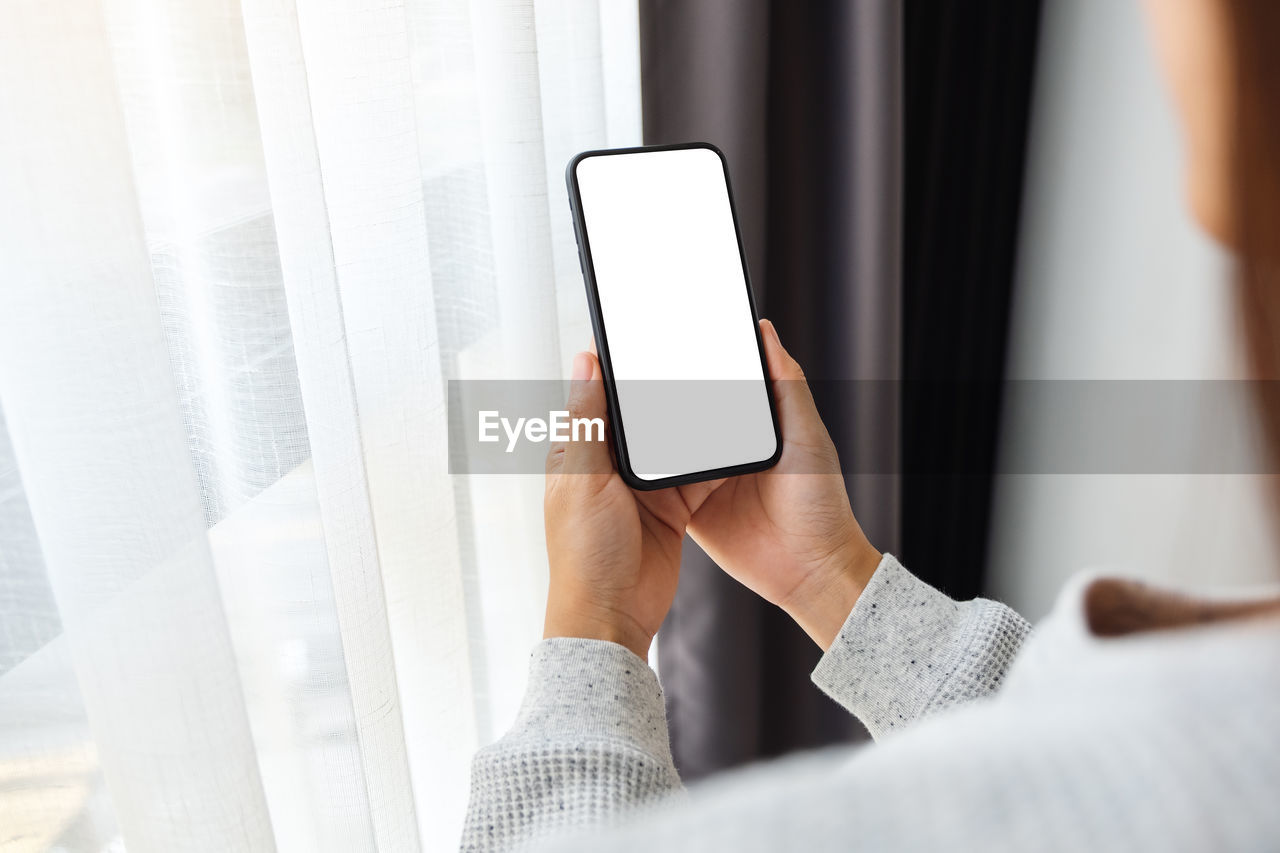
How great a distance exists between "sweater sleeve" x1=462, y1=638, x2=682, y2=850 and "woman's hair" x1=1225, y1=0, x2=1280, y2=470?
0.27m

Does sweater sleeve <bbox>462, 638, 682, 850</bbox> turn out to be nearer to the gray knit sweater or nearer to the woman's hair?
the gray knit sweater

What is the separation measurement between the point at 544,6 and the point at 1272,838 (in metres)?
0.67

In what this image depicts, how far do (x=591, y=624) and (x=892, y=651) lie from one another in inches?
7.4

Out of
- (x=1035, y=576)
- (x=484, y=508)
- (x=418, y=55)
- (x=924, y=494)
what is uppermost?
(x=418, y=55)

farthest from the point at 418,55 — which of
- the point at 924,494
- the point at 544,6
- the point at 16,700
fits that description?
the point at 924,494

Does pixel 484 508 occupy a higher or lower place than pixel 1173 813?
lower

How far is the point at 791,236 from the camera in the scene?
880 mm

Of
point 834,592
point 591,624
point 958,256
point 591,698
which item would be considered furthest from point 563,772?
point 958,256

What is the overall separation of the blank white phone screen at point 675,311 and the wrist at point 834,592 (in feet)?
0.33

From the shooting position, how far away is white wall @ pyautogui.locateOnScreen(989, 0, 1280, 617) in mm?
912

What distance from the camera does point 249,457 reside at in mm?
449

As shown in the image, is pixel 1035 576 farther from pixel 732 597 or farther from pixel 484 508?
pixel 484 508

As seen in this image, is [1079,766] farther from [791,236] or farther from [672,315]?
[791,236]

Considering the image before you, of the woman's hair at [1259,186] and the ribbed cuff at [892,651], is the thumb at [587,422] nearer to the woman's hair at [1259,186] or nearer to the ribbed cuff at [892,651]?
the ribbed cuff at [892,651]
